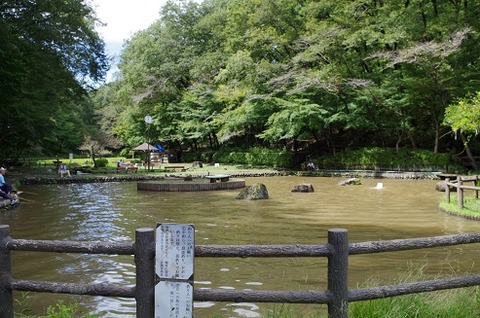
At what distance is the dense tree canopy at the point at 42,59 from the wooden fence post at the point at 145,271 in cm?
1547

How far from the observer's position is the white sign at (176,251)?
3.60 metres

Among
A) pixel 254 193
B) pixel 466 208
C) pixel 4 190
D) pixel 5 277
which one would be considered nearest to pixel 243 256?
pixel 5 277

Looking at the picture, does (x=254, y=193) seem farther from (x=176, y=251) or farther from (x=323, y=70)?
(x=323, y=70)

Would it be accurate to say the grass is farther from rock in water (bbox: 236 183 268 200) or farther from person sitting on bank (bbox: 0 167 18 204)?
person sitting on bank (bbox: 0 167 18 204)

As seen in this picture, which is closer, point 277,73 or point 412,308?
point 412,308

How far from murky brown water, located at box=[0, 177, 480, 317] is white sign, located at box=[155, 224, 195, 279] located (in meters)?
2.23

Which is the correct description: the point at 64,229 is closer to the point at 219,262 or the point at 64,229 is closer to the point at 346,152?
the point at 219,262

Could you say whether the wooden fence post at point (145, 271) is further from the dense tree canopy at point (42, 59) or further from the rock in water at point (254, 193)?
the dense tree canopy at point (42, 59)

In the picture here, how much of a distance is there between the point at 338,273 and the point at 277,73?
28.0m

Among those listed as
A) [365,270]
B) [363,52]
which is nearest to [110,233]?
[365,270]

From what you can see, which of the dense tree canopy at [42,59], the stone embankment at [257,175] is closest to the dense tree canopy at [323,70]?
the stone embankment at [257,175]

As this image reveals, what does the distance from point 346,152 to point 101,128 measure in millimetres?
36409

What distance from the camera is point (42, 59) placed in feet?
76.1

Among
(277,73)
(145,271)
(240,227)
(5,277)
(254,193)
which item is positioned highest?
(277,73)
